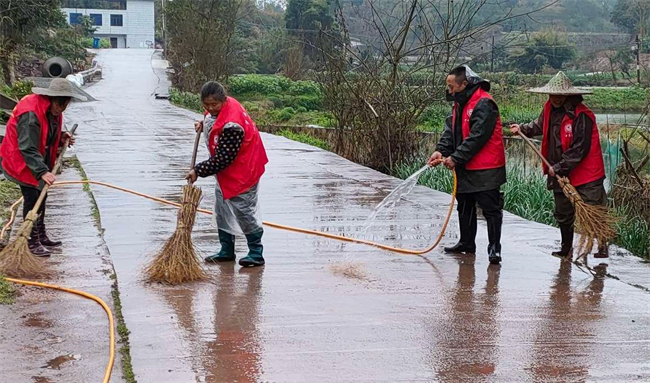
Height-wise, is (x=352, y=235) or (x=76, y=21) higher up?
(x=76, y=21)

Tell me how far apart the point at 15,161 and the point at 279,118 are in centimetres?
Answer: 2452

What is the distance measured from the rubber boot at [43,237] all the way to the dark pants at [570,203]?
4235 mm

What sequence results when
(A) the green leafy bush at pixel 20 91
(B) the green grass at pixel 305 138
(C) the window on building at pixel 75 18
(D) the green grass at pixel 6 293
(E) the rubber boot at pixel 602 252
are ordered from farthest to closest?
(C) the window on building at pixel 75 18 < (A) the green leafy bush at pixel 20 91 < (B) the green grass at pixel 305 138 < (E) the rubber boot at pixel 602 252 < (D) the green grass at pixel 6 293

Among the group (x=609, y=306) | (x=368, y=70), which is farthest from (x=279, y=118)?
(x=609, y=306)

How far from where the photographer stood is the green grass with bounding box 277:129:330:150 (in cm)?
2042

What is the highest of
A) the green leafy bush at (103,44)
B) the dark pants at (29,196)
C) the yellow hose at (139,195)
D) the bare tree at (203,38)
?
the green leafy bush at (103,44)

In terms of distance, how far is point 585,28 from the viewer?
2265 inches

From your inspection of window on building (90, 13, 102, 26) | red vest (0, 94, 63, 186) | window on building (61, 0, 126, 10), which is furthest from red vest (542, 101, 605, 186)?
window on building (90, 13, 102, 26)

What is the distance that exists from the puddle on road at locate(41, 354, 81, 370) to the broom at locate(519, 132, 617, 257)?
4.16m

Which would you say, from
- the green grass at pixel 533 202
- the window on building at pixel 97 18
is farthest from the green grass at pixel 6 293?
the window on building at pixel 97 18

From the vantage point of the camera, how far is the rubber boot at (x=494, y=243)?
7.38m

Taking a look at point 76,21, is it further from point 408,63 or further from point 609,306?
point 609,306

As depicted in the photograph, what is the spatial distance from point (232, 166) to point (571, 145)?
2.74 m

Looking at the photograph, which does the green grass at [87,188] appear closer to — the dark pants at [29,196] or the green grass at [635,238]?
the dark pants at [29,196]
